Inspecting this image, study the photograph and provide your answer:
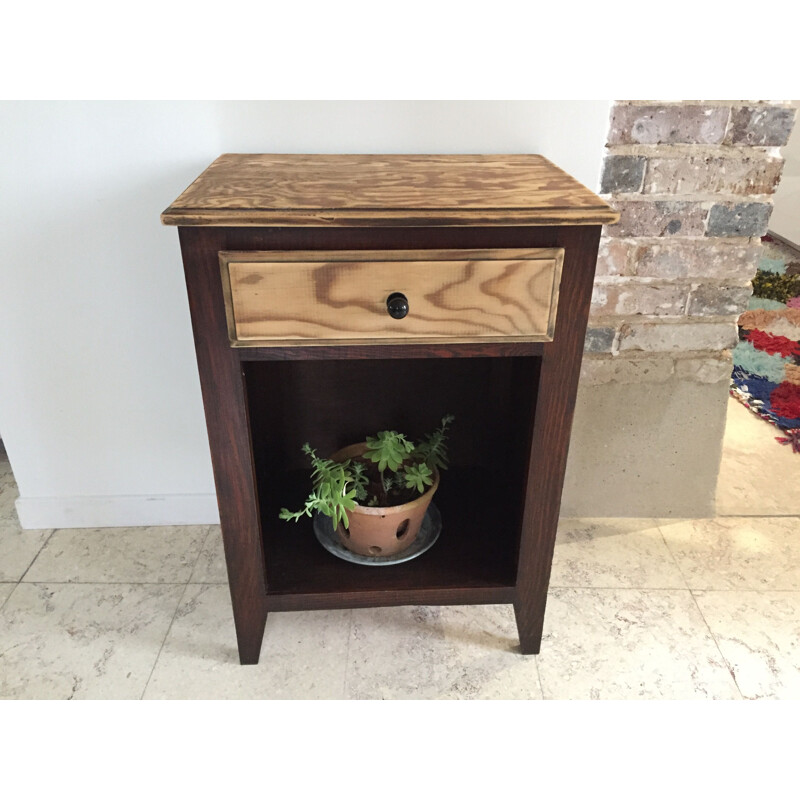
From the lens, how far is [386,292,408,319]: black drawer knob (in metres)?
0.90

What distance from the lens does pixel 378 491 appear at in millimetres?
1273

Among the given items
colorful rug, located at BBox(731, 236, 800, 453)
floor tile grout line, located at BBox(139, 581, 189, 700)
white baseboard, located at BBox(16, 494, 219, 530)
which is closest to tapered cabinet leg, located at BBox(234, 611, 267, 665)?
floor tile grout line, located at BBox(139, 581, 189, 700)

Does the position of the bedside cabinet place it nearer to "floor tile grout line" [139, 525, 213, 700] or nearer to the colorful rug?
"floor tile grout line" [139, 525, 213, 700]

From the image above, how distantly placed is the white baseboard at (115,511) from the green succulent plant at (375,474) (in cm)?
42

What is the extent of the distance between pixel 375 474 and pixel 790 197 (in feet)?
8.99

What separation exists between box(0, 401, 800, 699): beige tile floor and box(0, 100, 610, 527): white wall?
141mm

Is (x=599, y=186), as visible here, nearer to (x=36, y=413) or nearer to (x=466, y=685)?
(x=466, y=685)

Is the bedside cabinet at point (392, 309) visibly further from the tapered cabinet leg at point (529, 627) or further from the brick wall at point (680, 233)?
the brick wall at point (680, 233)

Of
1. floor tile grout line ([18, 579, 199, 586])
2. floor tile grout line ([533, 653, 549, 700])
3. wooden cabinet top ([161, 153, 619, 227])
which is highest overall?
wooden cabinet top ([161, 153, 619, 227])

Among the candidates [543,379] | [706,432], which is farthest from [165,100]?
[706,432]

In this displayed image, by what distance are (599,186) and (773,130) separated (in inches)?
12.6

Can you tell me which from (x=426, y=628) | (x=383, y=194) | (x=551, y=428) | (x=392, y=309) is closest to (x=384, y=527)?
(x=426, y=628)

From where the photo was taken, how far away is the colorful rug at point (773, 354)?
193cm

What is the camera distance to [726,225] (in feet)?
4.22
